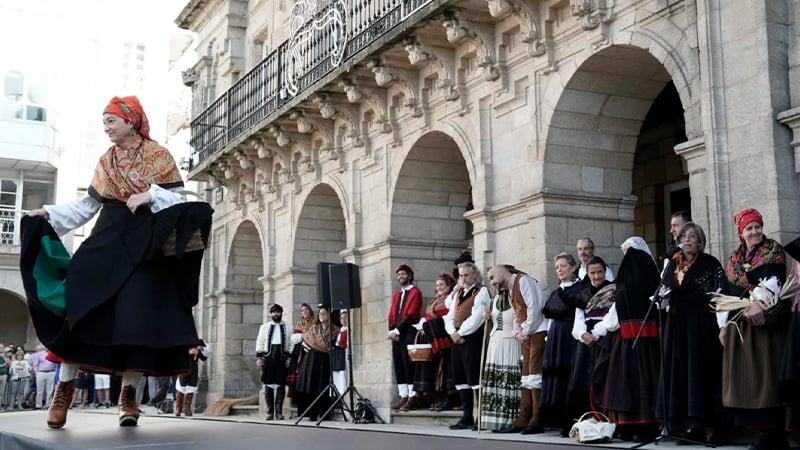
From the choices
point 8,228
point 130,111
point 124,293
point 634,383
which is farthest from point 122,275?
point 8,228

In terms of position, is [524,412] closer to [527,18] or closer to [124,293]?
[527,18]

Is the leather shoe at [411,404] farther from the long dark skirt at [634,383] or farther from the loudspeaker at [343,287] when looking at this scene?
the long dark skirt at [634,383]

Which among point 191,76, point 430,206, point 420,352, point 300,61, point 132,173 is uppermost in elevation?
point 191,76

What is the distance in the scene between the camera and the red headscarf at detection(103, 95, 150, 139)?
6.48 meters

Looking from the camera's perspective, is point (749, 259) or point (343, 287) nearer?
point (749, 259)

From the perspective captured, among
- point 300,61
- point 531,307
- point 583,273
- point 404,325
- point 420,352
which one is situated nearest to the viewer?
point 583,273

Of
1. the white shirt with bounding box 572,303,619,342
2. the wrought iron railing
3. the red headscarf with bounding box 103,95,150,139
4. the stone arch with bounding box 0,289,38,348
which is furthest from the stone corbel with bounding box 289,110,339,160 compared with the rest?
the stone arch with bounding box 0,289,38,348

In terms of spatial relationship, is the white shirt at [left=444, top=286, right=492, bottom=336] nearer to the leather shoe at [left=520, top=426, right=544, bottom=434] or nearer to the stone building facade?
the stone building facade

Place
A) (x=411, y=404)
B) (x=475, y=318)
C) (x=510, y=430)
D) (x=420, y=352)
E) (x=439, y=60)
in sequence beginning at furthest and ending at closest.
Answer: (x=411, y=404) → (x=439, y=60) → (x=420, y=352) → (x=475, y=318) → (x=510, y=430)

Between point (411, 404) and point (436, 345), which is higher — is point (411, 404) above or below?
below

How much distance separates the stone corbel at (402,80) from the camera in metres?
12.2

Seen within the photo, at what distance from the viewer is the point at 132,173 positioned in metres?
6.43

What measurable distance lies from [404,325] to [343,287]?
35.2 inches

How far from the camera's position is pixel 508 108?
1074 centimetres
